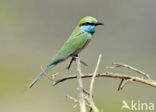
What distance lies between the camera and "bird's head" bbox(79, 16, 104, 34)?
1.77 metres

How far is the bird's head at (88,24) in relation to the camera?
5.81ft

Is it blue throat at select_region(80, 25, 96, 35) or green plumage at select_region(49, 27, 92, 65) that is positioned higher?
blue throat at select_region(80, 25, 96, 35)

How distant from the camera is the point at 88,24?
1.81m

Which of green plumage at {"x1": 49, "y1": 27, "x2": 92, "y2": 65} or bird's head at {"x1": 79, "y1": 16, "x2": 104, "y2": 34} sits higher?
bird's head at {"x1": 79, "y1": 16, "x2": 104, "y2": 34}

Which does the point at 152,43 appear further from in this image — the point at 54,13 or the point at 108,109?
the point at 108,109

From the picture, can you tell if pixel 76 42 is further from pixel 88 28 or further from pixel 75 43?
pixel 88 28

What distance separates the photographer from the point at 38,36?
7578 millimetres

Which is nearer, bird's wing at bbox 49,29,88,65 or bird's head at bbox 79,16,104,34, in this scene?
bird's head at bbox 79,16,104,34

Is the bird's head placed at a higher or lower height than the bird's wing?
Result: higher

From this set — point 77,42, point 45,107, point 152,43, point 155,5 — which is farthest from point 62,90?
point 77,42

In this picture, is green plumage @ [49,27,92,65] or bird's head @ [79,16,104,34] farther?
green plumage @ [49,27,92,65]

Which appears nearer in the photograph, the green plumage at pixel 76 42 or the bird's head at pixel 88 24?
the bird's head at pixel 88 24

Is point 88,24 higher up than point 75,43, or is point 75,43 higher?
point 88,24

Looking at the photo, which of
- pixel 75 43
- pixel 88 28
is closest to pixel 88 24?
pixel 88 28
